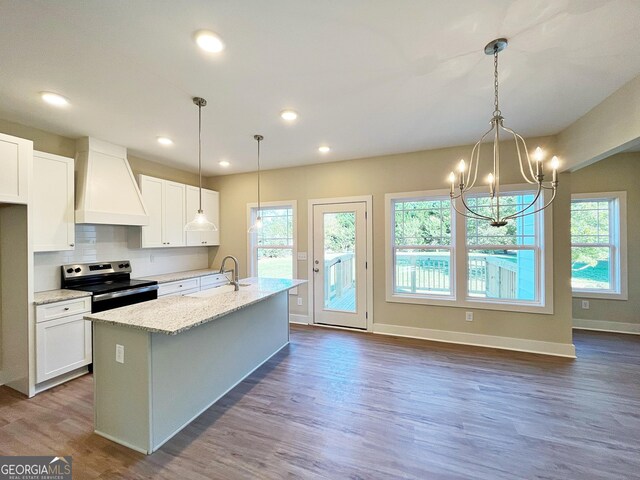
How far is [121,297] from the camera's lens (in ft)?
10.3

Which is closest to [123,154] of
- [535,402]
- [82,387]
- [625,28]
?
[82,387]

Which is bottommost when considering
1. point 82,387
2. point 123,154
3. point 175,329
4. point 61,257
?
point 82,387

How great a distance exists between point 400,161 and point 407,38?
7.91 feet

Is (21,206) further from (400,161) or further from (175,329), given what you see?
(400,161)

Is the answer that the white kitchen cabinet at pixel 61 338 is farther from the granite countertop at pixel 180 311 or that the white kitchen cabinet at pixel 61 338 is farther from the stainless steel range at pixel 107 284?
the granite countertop at pixel 180 311

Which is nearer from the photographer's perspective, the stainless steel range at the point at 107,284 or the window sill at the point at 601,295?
the stainless steel range at the point at 107,284

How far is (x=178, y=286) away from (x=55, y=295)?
1385mm

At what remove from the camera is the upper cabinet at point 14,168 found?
2.36m

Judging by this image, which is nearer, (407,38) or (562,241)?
(407,38)

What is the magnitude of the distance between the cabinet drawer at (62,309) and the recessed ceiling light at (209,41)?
110 inches

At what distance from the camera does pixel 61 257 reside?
3.12 m

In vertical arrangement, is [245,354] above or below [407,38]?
below

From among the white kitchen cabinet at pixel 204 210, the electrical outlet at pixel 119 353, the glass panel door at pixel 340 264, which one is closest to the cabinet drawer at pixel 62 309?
the electrical outlet at pixel 119 353

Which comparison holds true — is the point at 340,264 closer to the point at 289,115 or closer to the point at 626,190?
the point at 289,115
